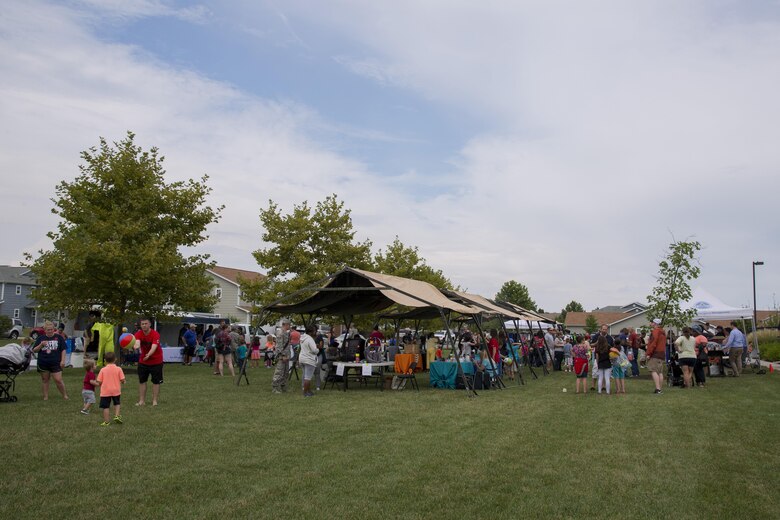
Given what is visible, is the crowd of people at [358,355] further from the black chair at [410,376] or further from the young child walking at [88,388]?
the black chair at [410,376]

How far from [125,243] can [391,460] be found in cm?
1608

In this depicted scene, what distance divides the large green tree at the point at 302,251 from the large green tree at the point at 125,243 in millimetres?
7714

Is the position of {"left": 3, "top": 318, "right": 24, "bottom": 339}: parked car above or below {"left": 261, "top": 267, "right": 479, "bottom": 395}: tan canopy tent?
below

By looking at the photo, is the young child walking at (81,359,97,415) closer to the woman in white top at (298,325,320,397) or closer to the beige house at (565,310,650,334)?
the woman in white top at (298,325,320,397)

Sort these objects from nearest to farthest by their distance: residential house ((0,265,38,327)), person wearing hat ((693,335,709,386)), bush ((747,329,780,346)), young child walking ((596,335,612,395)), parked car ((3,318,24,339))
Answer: young child walking ((596,335,612,395)), person wearing hat ((693,335,709,386)), bush ((747,329,780,346)), parked car ((3,318,24,339)), residential house ((0,265,38,327))

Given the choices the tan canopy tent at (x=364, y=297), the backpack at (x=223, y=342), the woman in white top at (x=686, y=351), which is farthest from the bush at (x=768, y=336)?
the backpack at (x=223, y=342)

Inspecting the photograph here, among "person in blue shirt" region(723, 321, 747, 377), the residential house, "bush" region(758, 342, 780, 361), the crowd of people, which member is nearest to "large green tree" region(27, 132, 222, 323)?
the crowd of people

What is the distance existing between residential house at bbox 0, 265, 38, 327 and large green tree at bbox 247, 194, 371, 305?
33734mm

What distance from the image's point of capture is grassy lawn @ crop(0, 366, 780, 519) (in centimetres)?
559

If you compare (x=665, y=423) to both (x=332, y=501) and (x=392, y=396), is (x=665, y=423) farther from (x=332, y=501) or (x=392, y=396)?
(x=332, y=501)

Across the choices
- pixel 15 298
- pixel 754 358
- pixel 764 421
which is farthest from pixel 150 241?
pixel 15 298

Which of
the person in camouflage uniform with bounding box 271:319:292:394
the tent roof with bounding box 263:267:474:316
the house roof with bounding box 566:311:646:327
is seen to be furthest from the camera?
the house roof with bounding box 566:311:646:327

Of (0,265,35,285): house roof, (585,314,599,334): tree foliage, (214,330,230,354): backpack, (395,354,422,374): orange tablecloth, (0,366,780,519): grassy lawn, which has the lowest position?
(0,366,780,519): grassy lawn

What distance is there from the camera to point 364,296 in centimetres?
1859
